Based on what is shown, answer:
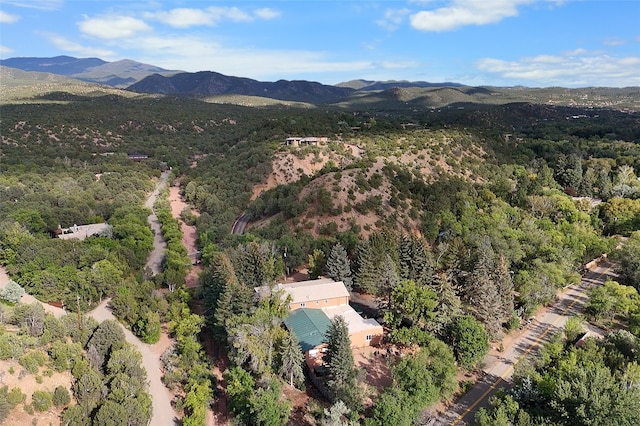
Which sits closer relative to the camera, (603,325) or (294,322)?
(294,322)

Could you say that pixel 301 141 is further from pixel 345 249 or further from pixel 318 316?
pixel 318 316

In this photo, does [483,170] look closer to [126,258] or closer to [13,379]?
[126,258]

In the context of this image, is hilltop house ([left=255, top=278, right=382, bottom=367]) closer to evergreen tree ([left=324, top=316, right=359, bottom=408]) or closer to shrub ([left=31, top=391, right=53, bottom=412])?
evergreen tree ([left=324, top=316, right=359, bottom=408])

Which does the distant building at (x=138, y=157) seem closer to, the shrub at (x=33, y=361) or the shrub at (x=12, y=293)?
the shrub at (x=12, y=293)

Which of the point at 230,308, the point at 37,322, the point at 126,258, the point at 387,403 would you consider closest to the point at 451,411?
the point at 387,403

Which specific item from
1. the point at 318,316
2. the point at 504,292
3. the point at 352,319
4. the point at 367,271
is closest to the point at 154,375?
the point at 318,316

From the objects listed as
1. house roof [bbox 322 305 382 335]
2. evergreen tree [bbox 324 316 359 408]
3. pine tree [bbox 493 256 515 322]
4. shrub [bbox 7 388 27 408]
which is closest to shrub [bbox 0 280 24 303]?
shrub [bbox 7 388 27 408]

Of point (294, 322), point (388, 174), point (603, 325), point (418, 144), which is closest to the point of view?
point (294, 322)
